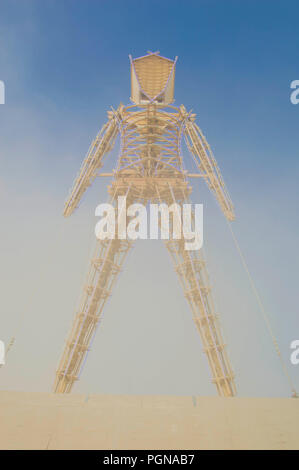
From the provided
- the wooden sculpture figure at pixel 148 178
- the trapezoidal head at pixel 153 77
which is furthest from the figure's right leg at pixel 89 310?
the trapezoidal head at pixel 153 77

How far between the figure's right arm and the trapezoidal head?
5.48 ft

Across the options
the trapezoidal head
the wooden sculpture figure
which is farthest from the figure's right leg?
the trapezoidal head

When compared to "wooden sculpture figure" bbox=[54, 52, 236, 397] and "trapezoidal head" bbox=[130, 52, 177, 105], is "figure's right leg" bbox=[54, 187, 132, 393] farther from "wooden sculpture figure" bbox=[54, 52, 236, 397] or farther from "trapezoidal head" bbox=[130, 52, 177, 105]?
"trapezoidal head" bbox=[130, 52, 177, 105]

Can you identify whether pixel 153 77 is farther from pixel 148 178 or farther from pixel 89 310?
pixel 89 310

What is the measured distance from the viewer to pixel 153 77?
19.4 meters

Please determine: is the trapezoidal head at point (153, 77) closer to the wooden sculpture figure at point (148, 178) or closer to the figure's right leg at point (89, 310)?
the wooden sculpture figure at point (148, 178)

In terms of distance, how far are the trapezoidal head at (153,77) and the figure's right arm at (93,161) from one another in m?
1.67

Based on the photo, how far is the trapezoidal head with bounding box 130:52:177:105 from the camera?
1900 cm

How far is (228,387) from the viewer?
16.9 meters

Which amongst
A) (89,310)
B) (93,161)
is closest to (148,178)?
(93,161)

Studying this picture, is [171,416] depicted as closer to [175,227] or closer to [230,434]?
[230,434]
